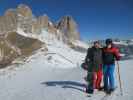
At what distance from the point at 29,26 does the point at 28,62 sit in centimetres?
2477

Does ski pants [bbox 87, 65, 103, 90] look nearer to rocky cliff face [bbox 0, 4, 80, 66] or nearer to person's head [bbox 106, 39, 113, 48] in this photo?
person's head [bbox 106, 39, 113, 48]

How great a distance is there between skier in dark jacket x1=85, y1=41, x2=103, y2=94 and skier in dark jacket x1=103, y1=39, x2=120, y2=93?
0.58ft

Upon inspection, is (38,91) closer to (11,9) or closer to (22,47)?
(22,47)

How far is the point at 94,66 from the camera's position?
7660mm

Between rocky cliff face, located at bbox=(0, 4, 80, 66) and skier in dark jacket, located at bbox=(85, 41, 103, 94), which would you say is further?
rocky cliff face, located at bbox=(0, 4, 80, 66)

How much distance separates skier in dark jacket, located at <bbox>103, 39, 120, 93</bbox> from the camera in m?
7.55

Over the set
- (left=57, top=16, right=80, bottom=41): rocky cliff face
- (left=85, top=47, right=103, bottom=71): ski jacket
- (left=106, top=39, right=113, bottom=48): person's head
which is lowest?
(left=85, top=47, right=103, bottom=71): ski jacket

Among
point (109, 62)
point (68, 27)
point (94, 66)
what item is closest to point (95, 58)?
point (94, 66)

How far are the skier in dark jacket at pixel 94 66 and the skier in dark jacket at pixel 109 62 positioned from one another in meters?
0.18

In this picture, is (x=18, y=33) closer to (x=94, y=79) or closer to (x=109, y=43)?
(x=94, y=79)

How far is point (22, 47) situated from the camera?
3020 centimetres

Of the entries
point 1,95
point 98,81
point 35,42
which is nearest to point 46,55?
point 35,42

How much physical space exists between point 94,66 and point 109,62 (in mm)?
537

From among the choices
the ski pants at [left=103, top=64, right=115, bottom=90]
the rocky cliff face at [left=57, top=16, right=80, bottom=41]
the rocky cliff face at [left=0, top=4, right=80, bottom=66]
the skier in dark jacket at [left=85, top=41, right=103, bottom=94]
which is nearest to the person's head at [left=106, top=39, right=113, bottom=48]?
the skier in dark jacket at [left=85, top=41, right=103, bottom=94]
